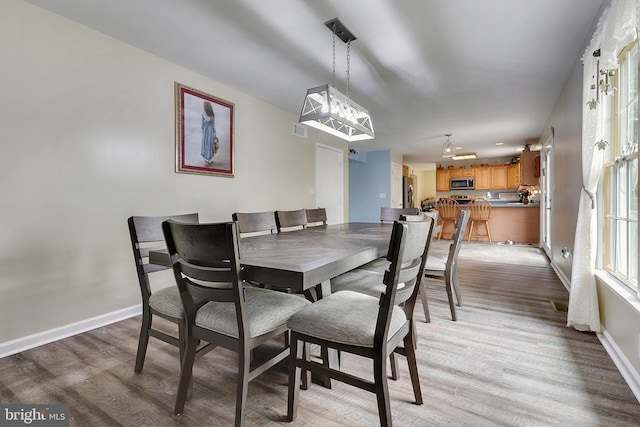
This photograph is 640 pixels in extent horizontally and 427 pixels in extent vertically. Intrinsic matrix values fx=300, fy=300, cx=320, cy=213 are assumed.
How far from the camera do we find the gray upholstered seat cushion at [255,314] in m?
1.19

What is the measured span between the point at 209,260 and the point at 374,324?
657 mm

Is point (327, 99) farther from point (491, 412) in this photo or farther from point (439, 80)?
point (491, 412)

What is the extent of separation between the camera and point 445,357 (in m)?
1.78

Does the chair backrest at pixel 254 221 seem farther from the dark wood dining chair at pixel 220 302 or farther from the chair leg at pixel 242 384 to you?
the chair leg at pixel 242 384

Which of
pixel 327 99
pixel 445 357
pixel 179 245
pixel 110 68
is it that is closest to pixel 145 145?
pixel 110 68

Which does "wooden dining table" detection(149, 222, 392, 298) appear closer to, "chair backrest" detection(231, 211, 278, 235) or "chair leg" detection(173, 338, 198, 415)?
"chair leg" detection(173, 338, 198, 415)

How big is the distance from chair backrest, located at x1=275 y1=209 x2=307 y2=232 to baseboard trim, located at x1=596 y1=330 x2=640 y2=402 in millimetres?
2266

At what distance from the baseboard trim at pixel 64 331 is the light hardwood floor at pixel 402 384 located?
7cm

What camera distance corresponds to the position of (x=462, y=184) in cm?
915

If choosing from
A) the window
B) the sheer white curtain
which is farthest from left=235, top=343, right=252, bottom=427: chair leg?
the sheer white curtain

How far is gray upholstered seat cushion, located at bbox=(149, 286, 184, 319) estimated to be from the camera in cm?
144

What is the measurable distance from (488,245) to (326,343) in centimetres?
594

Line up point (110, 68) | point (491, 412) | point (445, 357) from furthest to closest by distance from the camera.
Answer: point (110, 68) < point (445, 357) < point (491, 412)

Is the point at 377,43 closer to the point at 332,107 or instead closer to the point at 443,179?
the point at 332,107
